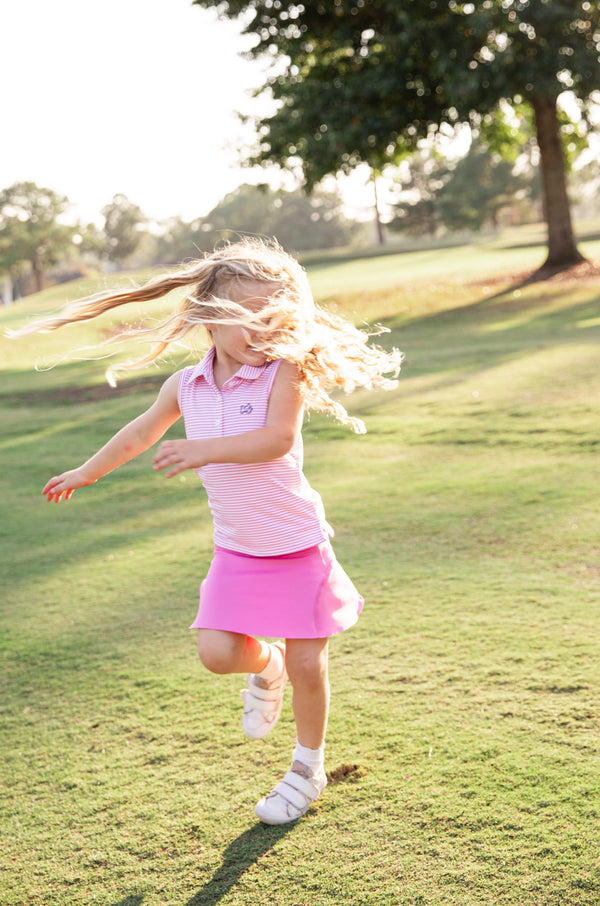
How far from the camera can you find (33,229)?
252ft

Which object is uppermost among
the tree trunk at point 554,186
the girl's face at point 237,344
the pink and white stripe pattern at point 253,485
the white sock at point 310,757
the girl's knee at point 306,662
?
the tree trunk at point 554,186

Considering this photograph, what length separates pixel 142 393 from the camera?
11625 mm

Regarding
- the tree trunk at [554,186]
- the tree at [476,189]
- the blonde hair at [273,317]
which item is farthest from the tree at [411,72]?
the tree at [476,189]

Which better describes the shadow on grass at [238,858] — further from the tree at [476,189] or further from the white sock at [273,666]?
the tree at [476,189]

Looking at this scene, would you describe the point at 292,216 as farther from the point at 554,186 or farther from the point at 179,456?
the point at 179,456

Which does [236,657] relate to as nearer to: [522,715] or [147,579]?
[522,715]

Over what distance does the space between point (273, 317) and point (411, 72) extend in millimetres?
18334

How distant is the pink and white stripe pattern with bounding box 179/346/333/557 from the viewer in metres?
2.61

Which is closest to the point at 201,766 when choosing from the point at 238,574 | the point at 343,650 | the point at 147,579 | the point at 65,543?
the point at 238,574

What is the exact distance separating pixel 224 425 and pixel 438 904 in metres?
1.37

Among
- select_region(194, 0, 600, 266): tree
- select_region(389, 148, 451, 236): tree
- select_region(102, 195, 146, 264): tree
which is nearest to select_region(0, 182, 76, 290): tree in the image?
select_region(102, 195, 146, 264): tree

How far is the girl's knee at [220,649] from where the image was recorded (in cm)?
260

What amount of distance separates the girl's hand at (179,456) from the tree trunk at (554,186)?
20263mm

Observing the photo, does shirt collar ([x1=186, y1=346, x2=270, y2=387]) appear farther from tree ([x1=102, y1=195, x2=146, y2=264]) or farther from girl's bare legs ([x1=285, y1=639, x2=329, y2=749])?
tree ([x1=102, y1=195, x2=146, y2=264])
